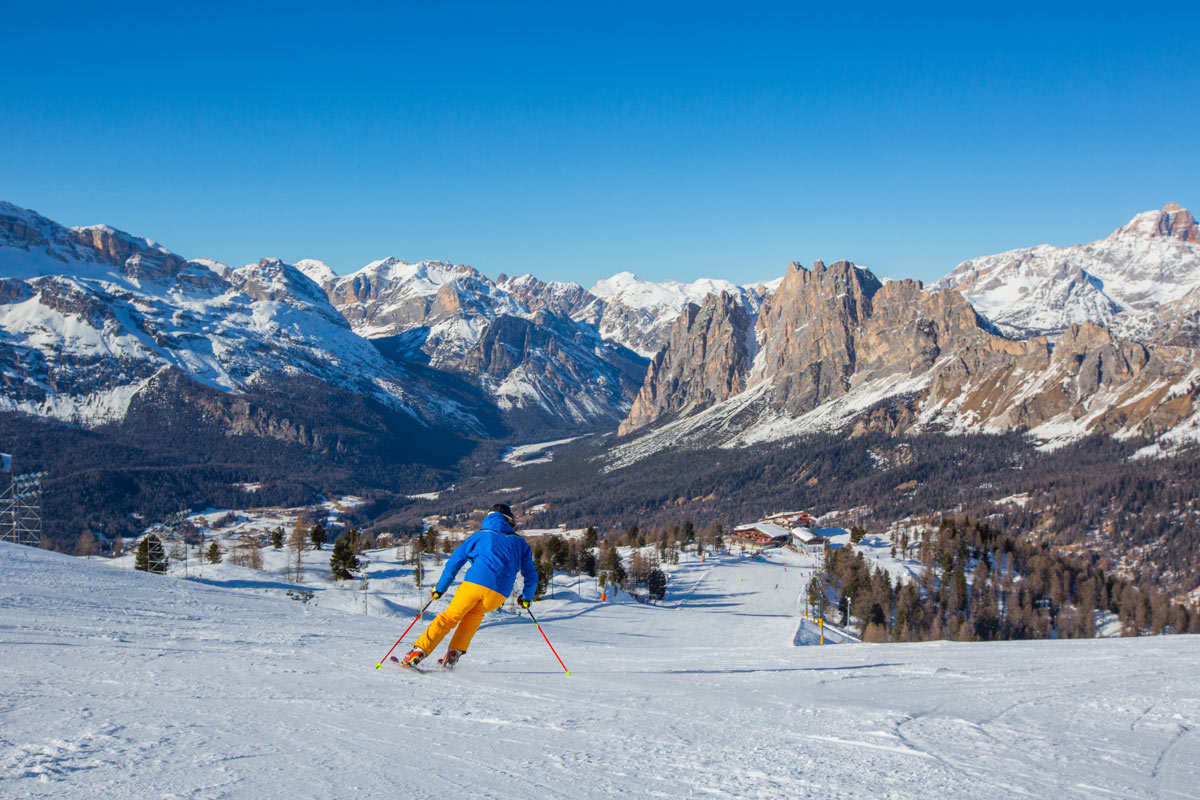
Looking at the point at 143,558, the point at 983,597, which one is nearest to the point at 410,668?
the point at 143,558

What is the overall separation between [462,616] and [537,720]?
4035 millimetres

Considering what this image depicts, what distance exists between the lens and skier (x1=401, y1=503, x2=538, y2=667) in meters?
13.5

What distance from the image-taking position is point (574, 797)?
678cm

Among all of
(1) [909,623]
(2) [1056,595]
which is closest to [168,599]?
(1) [909,623]

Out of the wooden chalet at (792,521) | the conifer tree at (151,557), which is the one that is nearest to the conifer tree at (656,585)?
the conifer tree at (151,557)

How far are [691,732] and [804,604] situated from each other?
79086 mm

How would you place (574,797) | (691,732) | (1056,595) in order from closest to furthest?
(574,797) → (691,732) → (1056,595)

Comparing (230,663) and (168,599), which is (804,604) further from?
(230,663)

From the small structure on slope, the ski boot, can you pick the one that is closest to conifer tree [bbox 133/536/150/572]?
the ski boot

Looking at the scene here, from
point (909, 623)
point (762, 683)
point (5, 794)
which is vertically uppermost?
point (5, 794)

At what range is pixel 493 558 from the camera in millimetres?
13766

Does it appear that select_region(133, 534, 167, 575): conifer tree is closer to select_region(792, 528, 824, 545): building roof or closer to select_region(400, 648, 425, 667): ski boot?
select_region(400, 648, 425, 667): ski boot

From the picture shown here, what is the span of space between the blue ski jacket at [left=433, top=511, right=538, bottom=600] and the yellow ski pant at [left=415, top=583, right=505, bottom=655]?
0.14m

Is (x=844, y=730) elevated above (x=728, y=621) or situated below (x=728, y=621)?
above
